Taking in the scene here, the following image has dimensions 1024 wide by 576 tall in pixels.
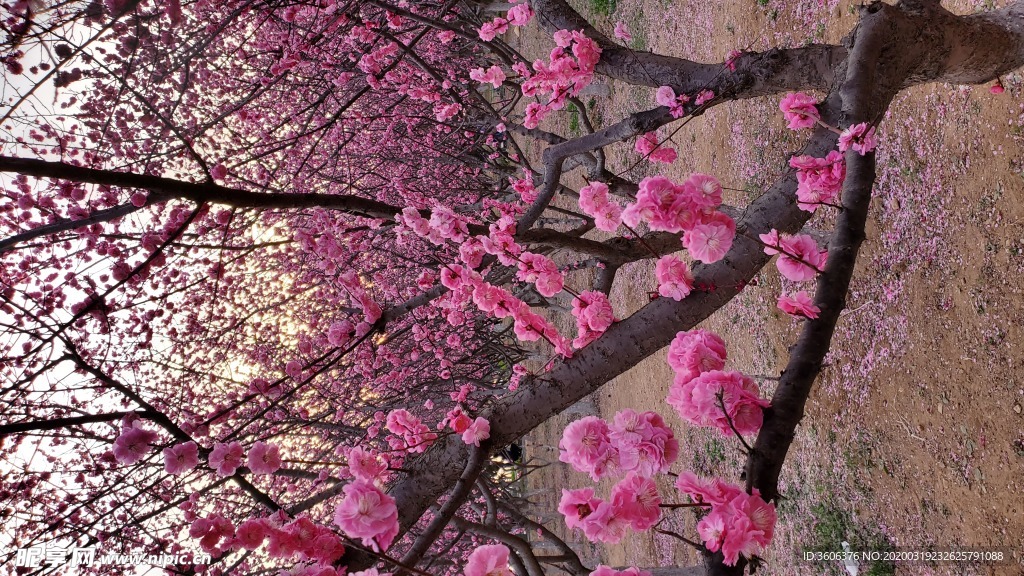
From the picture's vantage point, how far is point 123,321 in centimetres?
672

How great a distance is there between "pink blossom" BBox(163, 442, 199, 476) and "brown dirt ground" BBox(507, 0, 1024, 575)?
4469mm

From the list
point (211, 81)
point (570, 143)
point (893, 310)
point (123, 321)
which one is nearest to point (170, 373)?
point (123, 321)

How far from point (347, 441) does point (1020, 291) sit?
774 cm

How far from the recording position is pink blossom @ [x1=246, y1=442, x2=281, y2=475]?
246 cm

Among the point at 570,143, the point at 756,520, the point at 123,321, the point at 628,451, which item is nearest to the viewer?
the point at 756,520

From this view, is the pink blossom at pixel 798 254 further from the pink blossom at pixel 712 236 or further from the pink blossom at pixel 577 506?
the pink blossom at pixel 577 506

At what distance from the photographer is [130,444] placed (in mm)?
2203

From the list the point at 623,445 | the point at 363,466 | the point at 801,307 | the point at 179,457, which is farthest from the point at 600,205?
the point at 179,457

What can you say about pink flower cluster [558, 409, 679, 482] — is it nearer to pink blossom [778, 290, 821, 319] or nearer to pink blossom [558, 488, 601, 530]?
pink blossom [558, 488, 601, 530]

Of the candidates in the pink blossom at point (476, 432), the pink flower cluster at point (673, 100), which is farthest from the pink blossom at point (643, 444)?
the pink flower cluster at point (673, 100)

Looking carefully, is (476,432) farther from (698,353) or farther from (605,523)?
(698,353)

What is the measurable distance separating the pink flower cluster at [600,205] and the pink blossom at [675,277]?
2.43 feet

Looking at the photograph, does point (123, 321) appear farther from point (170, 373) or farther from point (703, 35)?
point (703, 35)

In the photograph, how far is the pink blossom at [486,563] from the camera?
64.2 inches
